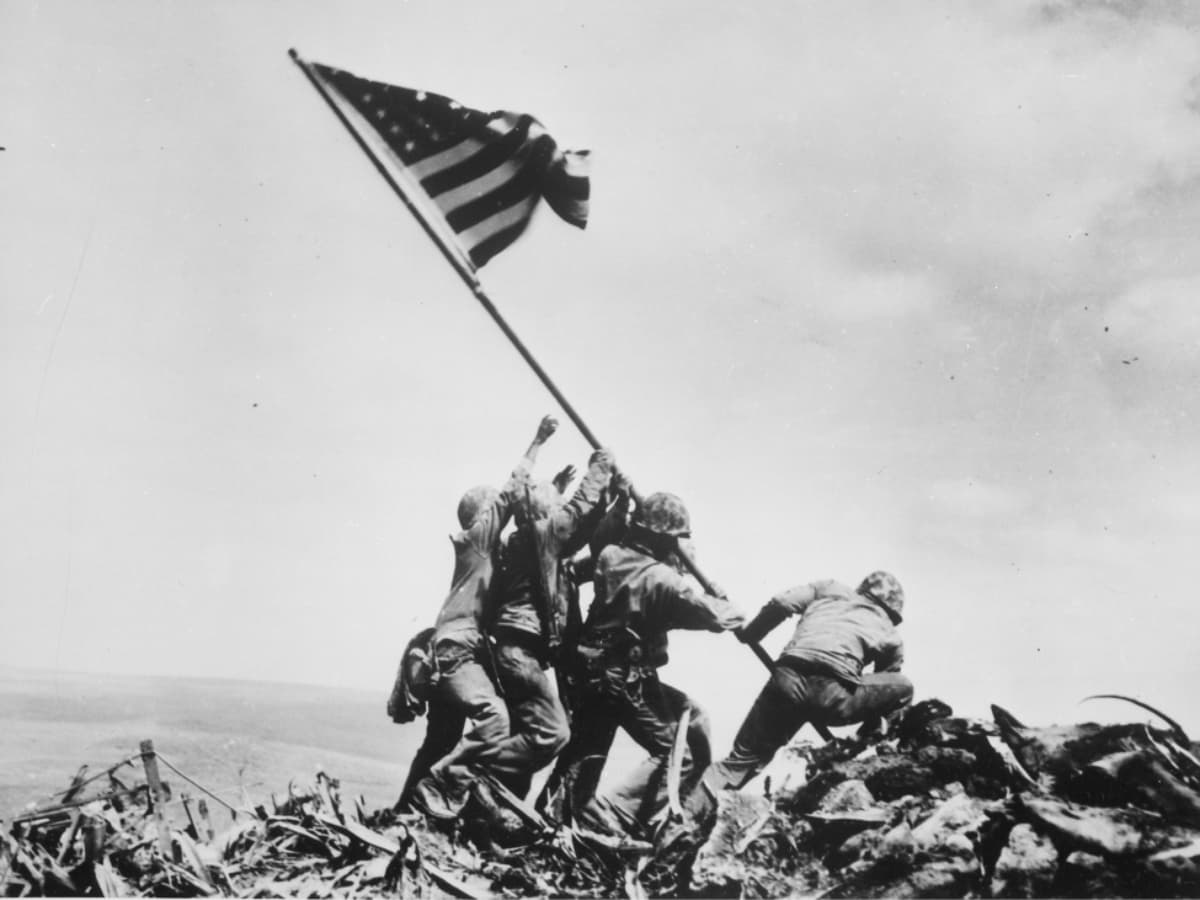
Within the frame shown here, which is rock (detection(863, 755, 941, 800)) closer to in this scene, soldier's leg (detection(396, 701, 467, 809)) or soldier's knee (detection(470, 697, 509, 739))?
soldier's knee (detection(470, 697, 509, 739))

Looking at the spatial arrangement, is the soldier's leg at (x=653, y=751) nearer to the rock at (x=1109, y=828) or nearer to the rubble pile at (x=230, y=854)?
the rubble pile at (x=230, y=854)

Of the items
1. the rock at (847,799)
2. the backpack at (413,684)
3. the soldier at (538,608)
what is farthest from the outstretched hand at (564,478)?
the rock at (847,799)

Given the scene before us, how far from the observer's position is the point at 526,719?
255 inches

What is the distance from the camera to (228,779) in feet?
22.6

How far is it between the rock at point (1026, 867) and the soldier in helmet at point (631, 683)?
204 cm

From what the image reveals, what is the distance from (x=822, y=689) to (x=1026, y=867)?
1.70 meters

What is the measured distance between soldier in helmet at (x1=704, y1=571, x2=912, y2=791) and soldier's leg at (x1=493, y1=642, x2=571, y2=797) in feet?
3.49

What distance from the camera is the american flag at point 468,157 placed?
20.9 feet

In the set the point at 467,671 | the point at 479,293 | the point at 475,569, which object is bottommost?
the point at 467,671

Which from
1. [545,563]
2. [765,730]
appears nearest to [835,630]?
[765,730]

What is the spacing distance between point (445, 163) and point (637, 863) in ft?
15.1

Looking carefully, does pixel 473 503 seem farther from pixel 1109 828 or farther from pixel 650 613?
pixel 1109 828

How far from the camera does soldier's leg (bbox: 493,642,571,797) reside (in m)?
6.34

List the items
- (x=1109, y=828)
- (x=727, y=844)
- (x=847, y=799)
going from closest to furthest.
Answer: (x=1109, y=828) < (x=727, y=844) < (x=847, y=799)
